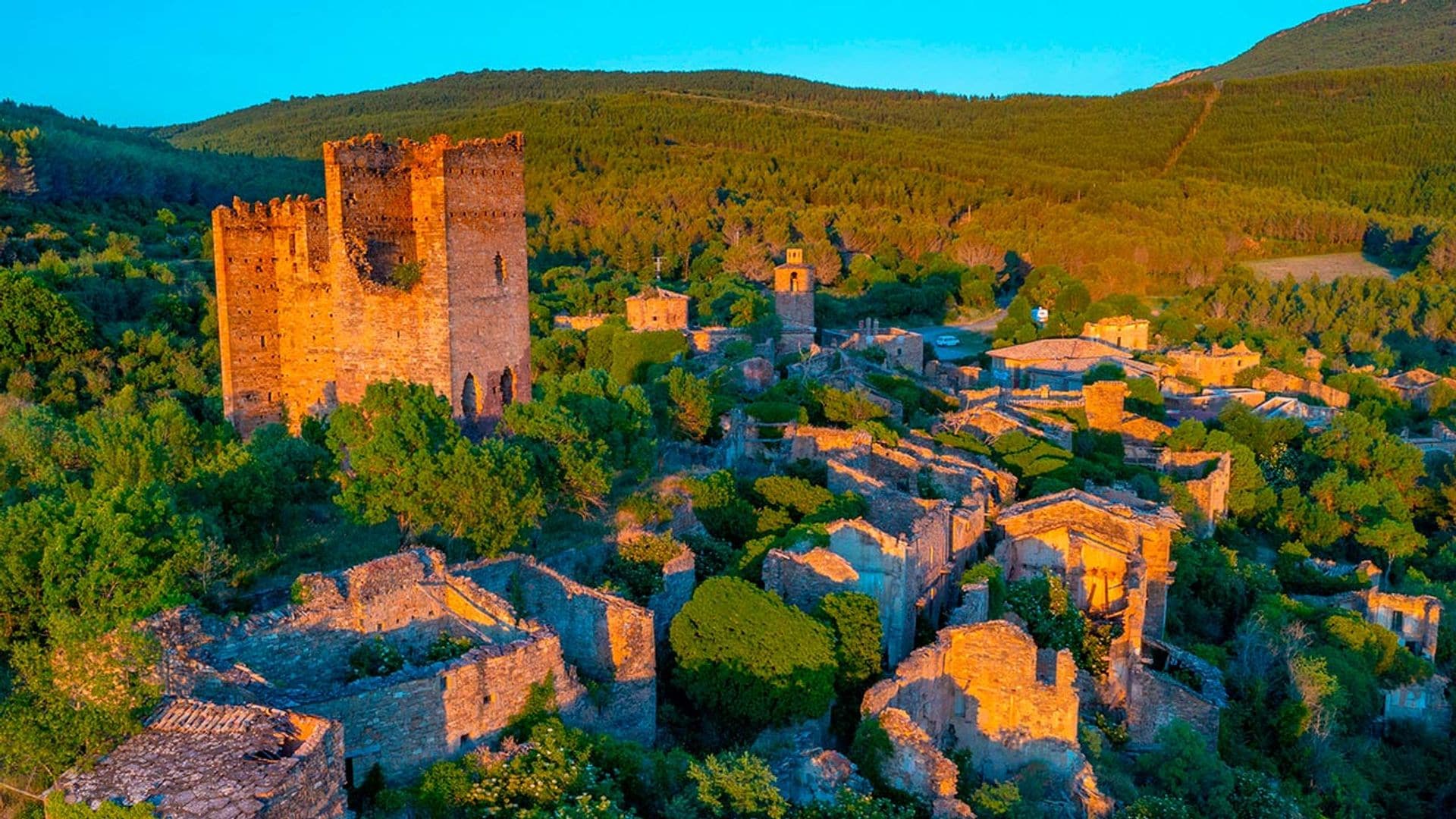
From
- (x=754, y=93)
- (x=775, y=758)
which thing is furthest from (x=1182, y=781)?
(x=754, y=93)

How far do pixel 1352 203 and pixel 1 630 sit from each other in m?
77.1

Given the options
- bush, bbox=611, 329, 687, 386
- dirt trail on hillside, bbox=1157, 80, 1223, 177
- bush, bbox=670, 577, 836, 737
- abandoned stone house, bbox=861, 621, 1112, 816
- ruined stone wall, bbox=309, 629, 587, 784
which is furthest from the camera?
dirt trail on hillside, bbox=1157, 80, 1223, 177

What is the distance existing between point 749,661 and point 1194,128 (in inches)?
3404

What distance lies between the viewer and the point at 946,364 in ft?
121

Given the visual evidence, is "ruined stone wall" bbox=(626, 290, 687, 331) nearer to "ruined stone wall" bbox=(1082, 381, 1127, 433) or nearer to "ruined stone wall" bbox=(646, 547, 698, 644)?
"ruined stone wall" bbox=(1082, 381, 1127, 433)

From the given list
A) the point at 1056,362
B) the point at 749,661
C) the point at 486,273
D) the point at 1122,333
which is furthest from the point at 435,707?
the point at 1122,333

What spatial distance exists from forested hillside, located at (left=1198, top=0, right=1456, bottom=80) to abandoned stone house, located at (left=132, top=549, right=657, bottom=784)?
112503 mm

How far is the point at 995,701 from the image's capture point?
37.6 feet

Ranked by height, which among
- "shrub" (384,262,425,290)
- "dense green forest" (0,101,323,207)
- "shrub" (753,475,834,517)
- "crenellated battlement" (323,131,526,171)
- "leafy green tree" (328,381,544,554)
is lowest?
"shrub" (753,475,834,517)

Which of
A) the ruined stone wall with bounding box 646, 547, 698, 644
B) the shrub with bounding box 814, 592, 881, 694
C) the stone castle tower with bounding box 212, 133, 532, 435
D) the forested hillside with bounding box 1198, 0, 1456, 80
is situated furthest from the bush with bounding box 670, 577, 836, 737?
the forested hillside with bounding box 1198, 0, 1456, 80

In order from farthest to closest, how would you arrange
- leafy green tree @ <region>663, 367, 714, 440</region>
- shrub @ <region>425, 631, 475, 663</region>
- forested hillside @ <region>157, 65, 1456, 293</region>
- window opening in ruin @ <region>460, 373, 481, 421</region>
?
forested hillside @ <region>157, 65, 1456, 293</region>, leafy green tree @ <region>663, 367, 714, 440</region>, window opening in ruin @ <region>460, 373, 481, 421</region>, shrub @ <region>425, 631, 475, 663</region>

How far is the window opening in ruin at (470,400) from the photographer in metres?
16.5

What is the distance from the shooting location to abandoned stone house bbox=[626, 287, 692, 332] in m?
31.0

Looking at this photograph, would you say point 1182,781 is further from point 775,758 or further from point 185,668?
point 185,668
